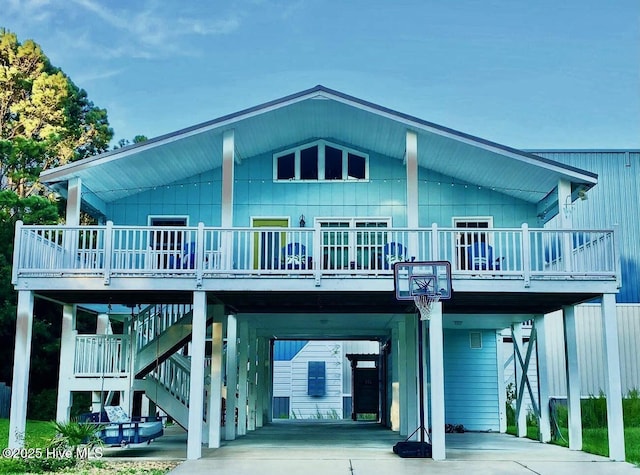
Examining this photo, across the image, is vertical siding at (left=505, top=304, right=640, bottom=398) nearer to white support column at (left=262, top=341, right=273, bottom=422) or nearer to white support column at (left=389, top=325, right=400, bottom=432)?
white support column at (left=389, top=325, right=400, bottom=432)

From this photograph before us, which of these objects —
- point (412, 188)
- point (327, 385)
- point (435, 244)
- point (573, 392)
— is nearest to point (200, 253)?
point (435, 244)

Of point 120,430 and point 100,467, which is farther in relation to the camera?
point 120,430

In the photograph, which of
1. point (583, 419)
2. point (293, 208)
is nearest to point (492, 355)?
point (583, 419)

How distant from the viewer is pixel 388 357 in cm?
2723

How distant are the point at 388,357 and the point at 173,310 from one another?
33.0 feet

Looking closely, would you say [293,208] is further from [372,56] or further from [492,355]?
[372,56]

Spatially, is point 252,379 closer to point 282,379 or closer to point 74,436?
point 74,436

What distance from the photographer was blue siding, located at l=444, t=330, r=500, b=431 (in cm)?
2386

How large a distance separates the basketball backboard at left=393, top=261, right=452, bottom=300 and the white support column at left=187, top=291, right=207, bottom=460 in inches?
149

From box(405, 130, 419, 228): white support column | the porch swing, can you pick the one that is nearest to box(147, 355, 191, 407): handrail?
the porch swing

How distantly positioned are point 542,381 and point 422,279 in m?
5.71

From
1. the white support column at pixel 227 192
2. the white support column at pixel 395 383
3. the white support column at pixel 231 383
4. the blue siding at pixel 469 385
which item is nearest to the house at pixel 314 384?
the blue siding at pixel 469 385

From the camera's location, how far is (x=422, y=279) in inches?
594

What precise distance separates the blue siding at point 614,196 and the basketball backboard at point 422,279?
57.1 feet
